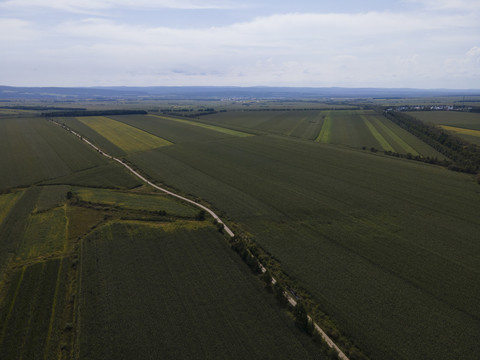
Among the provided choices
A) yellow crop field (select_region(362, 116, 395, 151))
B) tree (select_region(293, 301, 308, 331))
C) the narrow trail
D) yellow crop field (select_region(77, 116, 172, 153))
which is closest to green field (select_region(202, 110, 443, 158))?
yellow crop field (select_region(362, 116, 395, 151))

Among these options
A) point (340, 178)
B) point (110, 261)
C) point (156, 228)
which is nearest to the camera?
point (110, 261)

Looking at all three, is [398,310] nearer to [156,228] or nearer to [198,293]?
[198,293]

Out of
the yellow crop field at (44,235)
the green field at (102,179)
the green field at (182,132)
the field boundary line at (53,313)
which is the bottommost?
the field boundary line at (53,313)

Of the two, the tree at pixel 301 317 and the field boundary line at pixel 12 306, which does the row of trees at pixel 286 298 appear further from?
the field boundary line at pixel 12 306

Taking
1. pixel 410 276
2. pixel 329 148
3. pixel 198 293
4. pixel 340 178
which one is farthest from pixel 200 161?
pixel 410 276

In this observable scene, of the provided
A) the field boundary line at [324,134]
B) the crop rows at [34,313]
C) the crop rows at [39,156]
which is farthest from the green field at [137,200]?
the field boundary line at [324,134]

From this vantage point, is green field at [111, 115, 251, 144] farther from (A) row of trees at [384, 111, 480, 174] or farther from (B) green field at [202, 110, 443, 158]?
(A) row of trees at [384, 111, 480, 174]
